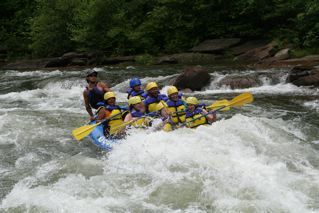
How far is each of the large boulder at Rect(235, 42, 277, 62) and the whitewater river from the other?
7036mm

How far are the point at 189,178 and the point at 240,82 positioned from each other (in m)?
7.52

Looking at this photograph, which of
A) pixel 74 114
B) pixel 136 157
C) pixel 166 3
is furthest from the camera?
pixel 166 3

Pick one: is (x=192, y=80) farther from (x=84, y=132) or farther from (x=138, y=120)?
(x=84, y=132)

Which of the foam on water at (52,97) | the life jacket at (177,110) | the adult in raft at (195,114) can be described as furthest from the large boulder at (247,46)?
the life jacket at (177,110)

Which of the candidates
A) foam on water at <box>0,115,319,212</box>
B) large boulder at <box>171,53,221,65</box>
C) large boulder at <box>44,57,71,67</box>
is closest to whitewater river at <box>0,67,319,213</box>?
foam on water at <box>0,115,319,212</box>

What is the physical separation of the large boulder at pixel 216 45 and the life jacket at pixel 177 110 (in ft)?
40.4

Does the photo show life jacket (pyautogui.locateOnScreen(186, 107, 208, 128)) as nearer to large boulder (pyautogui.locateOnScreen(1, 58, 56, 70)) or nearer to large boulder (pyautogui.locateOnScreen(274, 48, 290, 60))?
large boulder (pyautogui.locateOnScreen(274, 48, 290, 60))

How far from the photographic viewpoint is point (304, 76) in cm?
1212

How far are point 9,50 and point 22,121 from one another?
59.9 feet

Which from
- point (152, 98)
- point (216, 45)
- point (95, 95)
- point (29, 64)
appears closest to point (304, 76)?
point (152, 98)

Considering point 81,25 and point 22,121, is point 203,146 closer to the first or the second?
point 22,121

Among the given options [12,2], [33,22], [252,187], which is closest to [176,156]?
[252,187]

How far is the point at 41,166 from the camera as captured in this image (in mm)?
6684

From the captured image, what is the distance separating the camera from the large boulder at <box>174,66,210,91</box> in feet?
42.5
